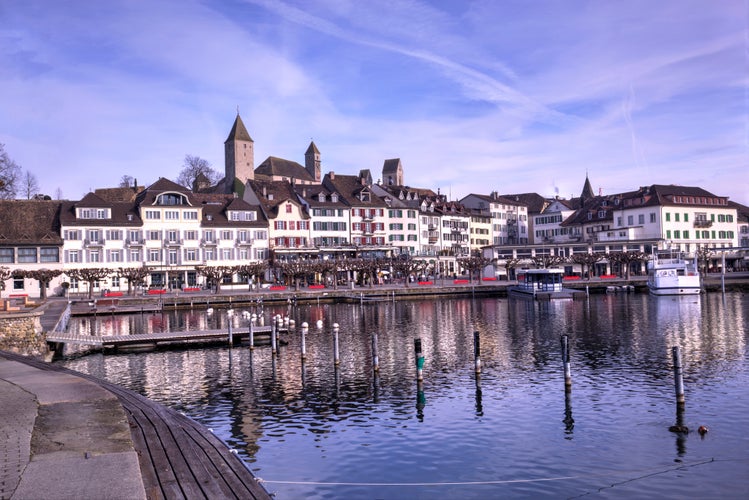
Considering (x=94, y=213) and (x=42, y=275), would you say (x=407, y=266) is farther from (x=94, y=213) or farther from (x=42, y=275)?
(x=42, y=275)

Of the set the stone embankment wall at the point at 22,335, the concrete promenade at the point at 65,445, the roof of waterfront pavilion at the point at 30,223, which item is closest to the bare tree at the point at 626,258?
the roof of waterfront pavilion at the point at 30,223

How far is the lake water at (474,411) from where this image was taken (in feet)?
60.6

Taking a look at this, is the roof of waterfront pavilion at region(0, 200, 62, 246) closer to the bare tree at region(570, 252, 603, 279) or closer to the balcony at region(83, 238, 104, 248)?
the balcony at region(83, 238, 104, 248)

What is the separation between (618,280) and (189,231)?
6406 centimetres

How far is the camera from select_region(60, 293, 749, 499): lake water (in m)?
18.5

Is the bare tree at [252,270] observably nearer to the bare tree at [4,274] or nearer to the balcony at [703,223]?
the bare tree at [4,274]

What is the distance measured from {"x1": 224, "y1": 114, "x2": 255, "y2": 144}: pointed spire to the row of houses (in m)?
0.30

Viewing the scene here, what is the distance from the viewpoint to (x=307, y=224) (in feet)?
362

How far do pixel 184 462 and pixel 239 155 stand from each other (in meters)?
136

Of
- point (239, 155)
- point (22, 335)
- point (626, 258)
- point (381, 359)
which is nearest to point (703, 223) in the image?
point (626, 258)

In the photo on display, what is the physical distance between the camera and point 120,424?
1620cm

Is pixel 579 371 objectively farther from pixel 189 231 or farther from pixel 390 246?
pixel 390 246

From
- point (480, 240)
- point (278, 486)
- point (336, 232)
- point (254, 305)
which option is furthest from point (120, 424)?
point (480, 240)

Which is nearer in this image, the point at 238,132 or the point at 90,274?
the point at 90,274
